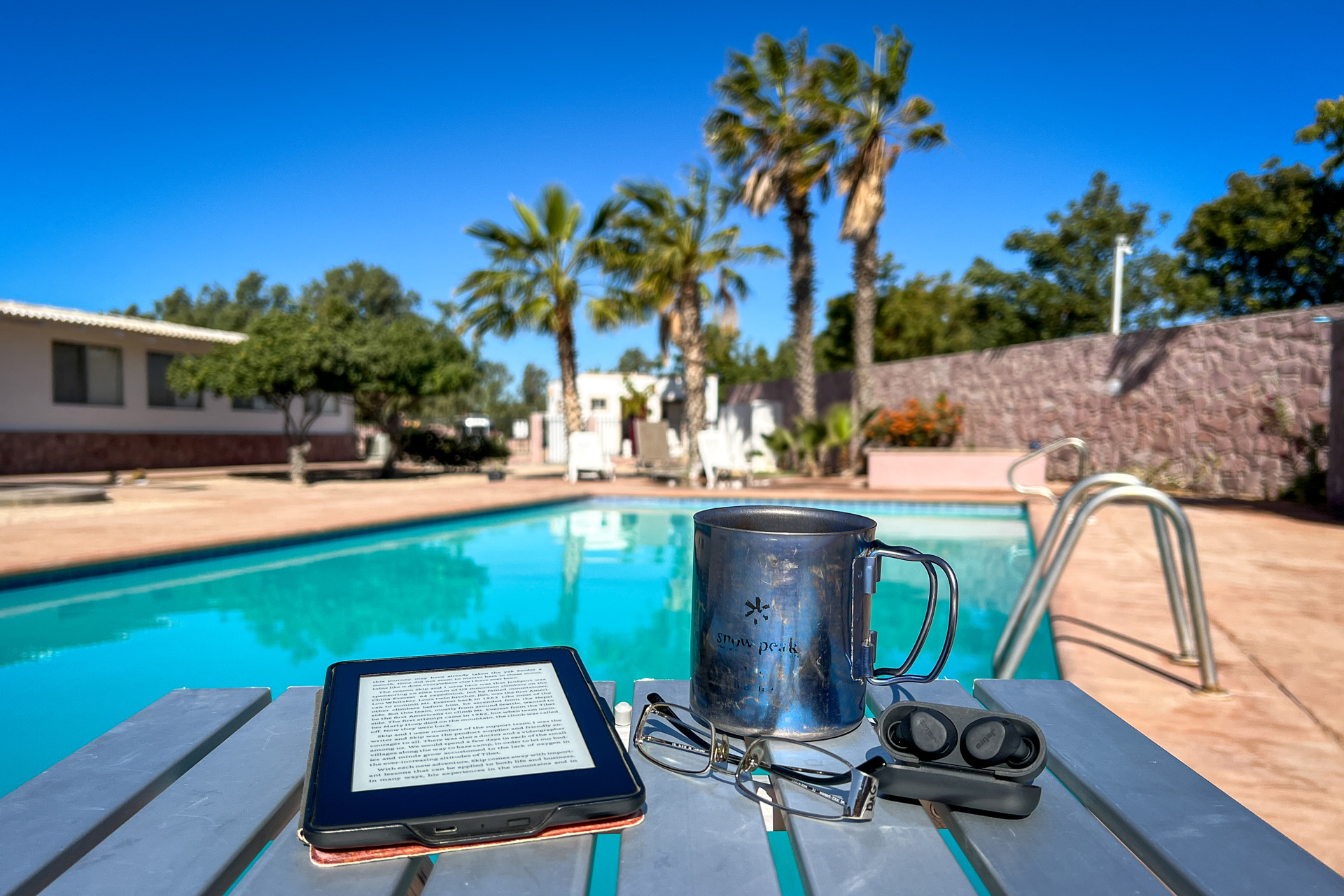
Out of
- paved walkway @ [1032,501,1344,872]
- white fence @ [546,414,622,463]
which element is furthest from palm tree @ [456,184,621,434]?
paved walkway @ [1032,501,1344,872]

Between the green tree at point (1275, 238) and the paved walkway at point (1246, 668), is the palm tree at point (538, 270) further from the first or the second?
the green tree at point (1275, 238)

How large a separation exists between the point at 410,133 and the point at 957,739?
78.3ft

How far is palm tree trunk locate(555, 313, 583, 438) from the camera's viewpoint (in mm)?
15492

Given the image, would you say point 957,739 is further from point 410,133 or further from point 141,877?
point 410,133

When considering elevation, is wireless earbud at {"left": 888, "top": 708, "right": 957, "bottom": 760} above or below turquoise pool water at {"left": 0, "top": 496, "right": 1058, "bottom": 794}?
above

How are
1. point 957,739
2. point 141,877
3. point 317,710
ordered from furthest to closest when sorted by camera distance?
point 317,710, point 957,739, point 141,877

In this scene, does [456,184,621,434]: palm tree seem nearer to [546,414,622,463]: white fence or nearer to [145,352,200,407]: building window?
[145,352,200,407]: building window

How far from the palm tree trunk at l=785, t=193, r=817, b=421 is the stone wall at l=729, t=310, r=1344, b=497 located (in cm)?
282

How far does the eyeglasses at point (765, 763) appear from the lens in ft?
A: 2.36

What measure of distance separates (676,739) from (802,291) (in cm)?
1501

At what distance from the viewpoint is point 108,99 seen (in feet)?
68.2

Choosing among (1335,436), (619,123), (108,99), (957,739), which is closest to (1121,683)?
(957,739)

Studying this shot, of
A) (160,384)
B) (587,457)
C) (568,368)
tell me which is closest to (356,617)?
(587,457)

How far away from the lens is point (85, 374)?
17.1 meters
